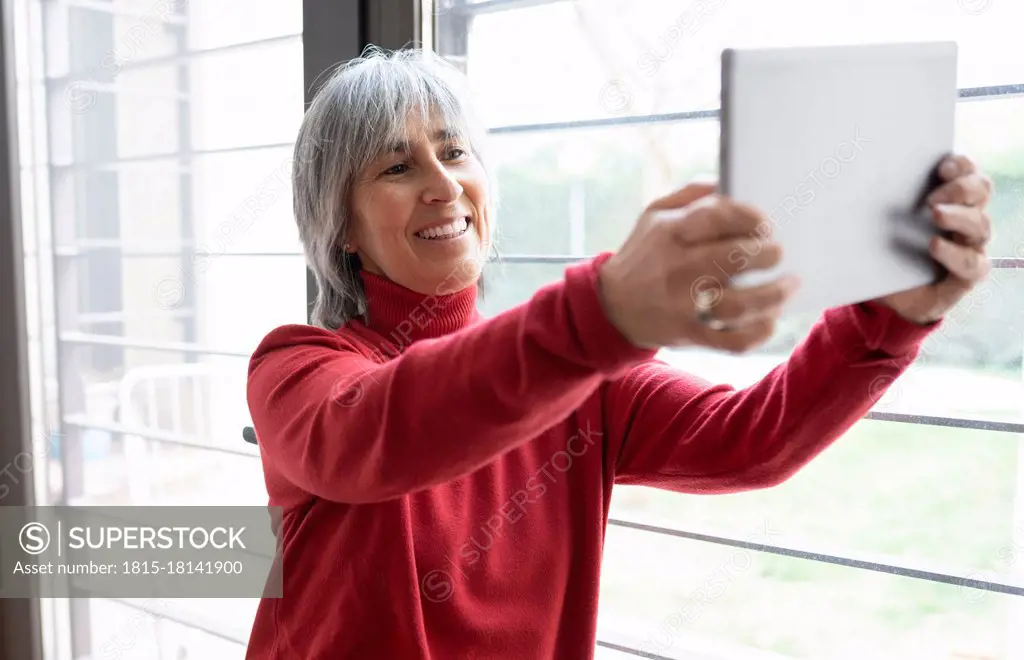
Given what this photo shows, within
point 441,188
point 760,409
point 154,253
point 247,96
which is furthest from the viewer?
point 154,253

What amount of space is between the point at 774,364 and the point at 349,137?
0.67 metres

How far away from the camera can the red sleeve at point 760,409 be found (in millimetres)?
821

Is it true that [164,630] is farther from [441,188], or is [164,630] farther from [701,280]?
[701,280]

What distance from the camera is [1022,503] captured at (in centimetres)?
104

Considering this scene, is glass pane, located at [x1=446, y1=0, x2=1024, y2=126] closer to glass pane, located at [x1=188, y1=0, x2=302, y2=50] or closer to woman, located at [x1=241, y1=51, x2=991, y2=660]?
woman, located at [x1=241, y1=51, x2=991, y2=660]

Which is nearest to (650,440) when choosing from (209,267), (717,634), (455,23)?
(717,634)

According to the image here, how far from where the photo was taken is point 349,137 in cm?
107

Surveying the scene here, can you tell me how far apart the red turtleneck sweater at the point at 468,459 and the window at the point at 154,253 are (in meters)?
0.76

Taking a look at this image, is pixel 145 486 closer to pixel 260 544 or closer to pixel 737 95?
pixel 260 544

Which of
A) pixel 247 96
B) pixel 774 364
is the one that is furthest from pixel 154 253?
pixel 774 364

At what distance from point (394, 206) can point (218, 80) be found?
3.29 feet

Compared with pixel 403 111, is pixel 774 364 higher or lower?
lower

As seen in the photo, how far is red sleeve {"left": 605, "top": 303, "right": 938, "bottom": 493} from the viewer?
0.82 metres

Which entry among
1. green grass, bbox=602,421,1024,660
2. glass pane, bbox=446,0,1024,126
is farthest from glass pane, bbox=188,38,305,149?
green grass, bbox=602,421,1024,660
